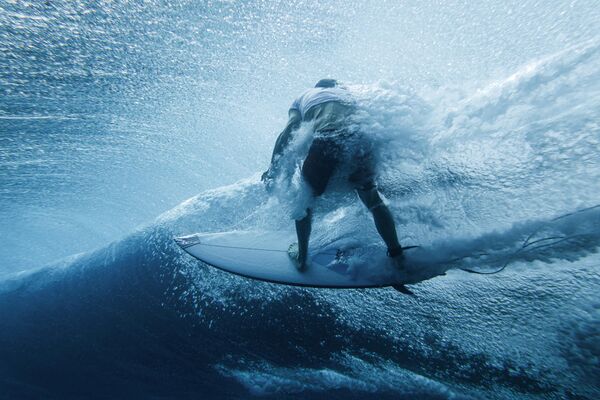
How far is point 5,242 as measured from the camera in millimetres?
17625

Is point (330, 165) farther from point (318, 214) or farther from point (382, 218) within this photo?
point (318, 214)

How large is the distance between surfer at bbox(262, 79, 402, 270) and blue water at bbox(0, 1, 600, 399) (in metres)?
0.19

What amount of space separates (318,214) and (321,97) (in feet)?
4.66

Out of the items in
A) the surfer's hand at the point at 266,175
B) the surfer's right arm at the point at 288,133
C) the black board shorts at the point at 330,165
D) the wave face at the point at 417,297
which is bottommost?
the wave face at the point at 417,297

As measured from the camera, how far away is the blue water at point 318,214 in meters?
1.78

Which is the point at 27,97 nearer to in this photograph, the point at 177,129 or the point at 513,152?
the point at 177,129

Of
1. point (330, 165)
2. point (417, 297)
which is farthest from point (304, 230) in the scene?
point (417, 297)

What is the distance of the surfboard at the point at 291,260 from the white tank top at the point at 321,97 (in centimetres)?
107

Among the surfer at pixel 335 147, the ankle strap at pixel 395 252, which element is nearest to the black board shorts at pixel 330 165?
the surfer at pixel 335 147

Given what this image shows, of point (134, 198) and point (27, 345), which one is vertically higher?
point (134, 198)

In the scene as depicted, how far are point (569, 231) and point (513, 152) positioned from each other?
1.86 ft

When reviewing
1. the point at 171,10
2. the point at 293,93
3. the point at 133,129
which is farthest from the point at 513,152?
the point at 133,129

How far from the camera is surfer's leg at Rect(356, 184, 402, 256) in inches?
62.4

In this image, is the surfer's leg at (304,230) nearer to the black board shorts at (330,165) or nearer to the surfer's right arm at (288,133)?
the black board shorts at (330,165)
